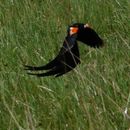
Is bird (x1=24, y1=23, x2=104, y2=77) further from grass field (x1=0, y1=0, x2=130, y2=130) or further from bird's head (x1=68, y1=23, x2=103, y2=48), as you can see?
grass field (x1=0, y1=0, x2=130, y2=130)

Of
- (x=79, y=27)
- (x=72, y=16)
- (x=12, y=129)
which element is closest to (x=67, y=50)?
(x=79, y=27)

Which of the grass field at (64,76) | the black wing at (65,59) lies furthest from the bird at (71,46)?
the grass field at (64,76)

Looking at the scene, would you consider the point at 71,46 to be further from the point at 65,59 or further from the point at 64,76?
the point at 64,76

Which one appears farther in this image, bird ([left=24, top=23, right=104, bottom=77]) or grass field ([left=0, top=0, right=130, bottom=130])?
grass field ([left=0, top=0, right=130, bottom=130])

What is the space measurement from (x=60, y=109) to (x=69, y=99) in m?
0.06

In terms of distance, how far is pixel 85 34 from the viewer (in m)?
1.27

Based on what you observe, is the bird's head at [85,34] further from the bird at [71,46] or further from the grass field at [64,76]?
the grass field at [64,76]

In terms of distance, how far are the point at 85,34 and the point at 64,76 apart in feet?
3.56

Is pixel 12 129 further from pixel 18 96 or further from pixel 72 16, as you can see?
pixel 72 16

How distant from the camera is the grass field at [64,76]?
2016 millimetres

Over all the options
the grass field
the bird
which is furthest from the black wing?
the grass field

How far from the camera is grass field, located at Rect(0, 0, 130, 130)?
79.4 inches

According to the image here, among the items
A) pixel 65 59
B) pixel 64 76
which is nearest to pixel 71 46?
pixel 65 59

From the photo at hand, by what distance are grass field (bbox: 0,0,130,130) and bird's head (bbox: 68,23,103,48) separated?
45 cm
